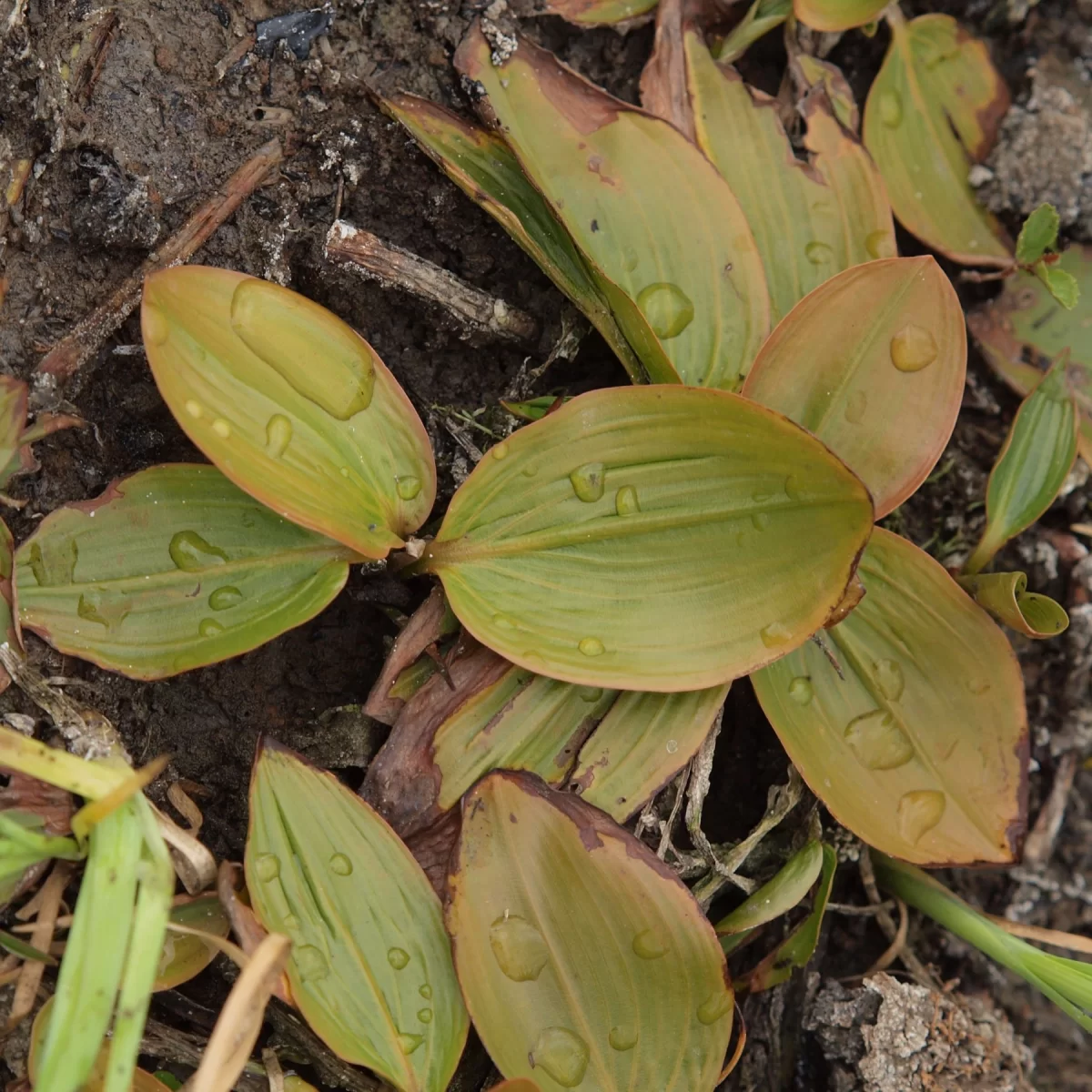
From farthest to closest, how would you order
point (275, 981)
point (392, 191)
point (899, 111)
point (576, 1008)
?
point (899, 111) → point (392, 191) → point (576, 1008) → point (275, 981)

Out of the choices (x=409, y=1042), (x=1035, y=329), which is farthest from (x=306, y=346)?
(x=1035, y=329)

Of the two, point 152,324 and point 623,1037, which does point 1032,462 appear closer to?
point 623,1037

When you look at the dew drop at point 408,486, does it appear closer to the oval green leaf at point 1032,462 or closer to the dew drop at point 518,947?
the dew drop at point 518,947

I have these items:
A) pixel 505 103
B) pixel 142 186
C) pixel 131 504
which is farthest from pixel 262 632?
pixel 505 103

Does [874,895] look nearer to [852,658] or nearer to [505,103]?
[852,658]

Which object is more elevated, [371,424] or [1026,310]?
[1026,310]

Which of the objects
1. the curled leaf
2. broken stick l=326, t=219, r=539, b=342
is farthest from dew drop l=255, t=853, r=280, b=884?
the curled leaf
